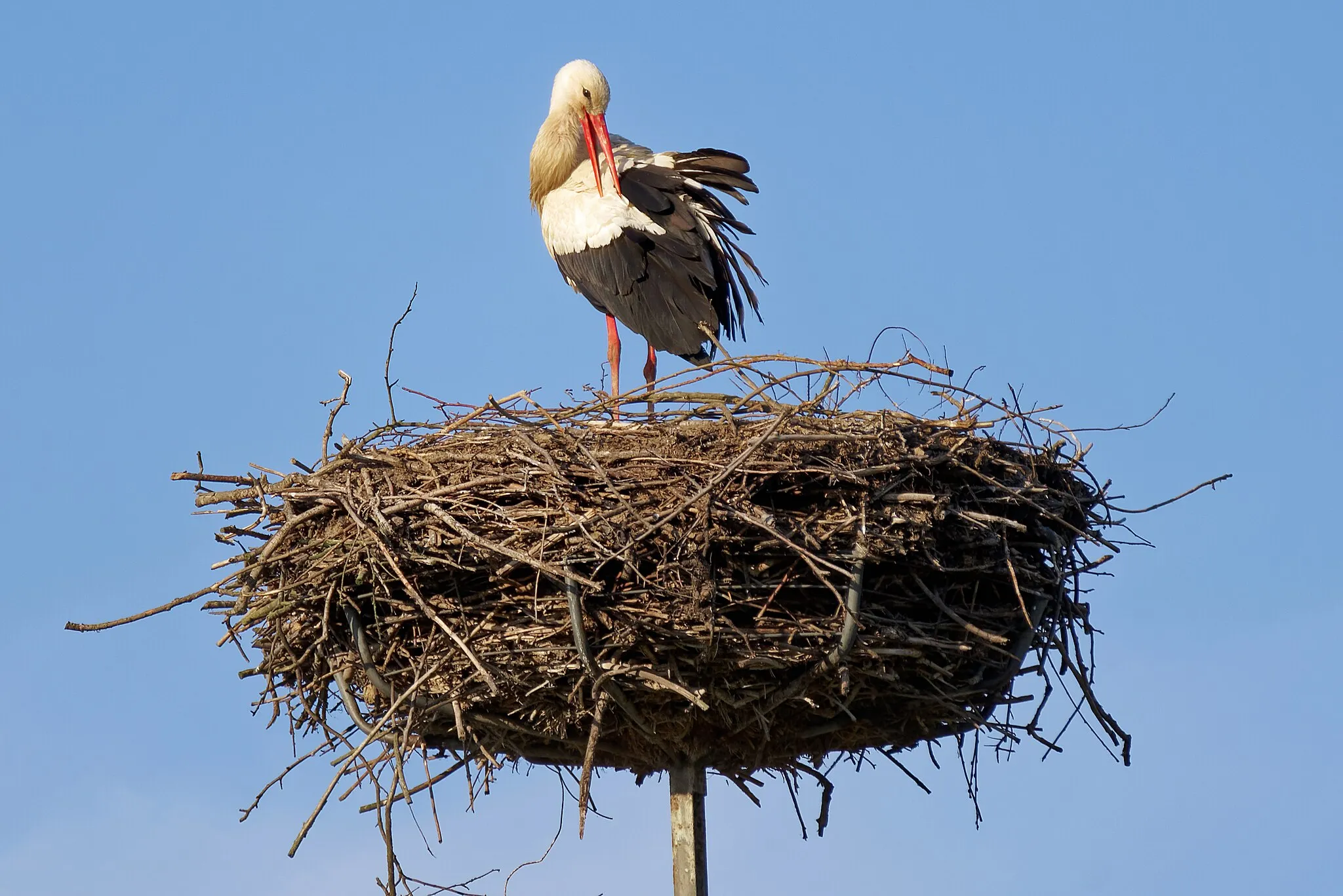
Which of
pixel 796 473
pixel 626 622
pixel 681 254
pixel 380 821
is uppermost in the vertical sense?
pixel 681 254

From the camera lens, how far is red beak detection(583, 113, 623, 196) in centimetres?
845

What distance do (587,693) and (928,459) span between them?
1.30 meters

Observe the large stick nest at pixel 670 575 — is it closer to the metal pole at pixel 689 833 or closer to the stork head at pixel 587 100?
the metal pole at pixel 689 833

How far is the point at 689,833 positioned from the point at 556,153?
3967 millimetres

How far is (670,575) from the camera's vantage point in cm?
535

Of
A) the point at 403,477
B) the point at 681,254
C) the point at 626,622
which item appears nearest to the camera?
the point at 626,622

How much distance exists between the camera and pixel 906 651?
548cm

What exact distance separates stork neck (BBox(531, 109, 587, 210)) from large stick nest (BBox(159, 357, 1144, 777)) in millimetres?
3041

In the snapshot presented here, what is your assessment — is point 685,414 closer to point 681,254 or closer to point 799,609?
point 799,609

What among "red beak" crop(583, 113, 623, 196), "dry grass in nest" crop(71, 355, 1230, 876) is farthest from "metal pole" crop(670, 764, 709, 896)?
"red beak" crop(583, 113, 623, 196)

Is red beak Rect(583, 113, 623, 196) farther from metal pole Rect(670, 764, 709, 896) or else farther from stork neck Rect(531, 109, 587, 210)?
metal pole Rect(670, 764, 709, 896)

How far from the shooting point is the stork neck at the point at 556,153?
29.0 feet

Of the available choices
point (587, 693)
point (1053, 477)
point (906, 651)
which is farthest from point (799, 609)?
point (1053, 477)

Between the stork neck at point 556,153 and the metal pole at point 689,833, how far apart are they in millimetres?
3654
